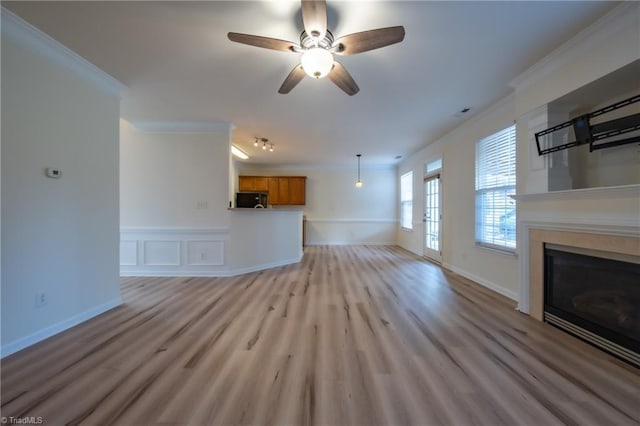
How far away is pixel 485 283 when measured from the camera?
3771 mm

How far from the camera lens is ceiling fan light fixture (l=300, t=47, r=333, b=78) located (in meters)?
1.88

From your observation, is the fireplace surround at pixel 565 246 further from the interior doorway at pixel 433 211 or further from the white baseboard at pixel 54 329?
the white baseboard at pixel 54 329

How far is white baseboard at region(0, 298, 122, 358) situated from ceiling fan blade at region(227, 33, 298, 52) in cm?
289

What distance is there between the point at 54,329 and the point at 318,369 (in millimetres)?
2436

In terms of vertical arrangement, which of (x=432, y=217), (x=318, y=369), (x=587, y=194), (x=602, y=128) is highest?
(x=602, y=128)

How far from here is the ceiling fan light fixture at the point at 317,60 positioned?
1.88 metres

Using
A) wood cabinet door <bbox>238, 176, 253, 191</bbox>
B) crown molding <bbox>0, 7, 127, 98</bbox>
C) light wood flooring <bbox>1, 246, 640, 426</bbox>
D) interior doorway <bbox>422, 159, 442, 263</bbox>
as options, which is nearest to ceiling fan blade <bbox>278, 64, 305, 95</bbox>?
crown molding <bbox>0, 7, 127, 98</bbox>

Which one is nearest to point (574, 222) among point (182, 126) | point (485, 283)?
point (485, 283)

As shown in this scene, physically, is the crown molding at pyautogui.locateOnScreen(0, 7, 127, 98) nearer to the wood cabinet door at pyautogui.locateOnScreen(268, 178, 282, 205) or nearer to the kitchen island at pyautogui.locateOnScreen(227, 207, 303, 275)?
the kitchen island at pyautogui.locateOnScreen(227, 207, 303, 275)

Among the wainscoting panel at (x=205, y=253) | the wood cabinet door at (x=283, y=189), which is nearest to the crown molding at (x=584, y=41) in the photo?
the wainscoting panel at (x=205, y=253)

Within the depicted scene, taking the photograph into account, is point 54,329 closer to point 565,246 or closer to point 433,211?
point 565,246

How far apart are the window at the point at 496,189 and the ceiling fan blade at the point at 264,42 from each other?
3025 millimetres

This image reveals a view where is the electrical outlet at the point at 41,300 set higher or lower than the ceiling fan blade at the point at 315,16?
lower

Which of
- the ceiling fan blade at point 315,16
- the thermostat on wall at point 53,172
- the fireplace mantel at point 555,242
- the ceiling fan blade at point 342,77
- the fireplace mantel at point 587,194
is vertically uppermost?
the ceiling fan blade at point 315,16
